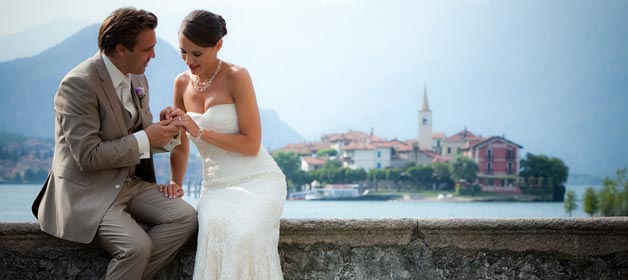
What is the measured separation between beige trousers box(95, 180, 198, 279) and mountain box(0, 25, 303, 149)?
11168cm

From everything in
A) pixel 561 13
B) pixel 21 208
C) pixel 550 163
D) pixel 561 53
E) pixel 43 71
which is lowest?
pixel 21 208

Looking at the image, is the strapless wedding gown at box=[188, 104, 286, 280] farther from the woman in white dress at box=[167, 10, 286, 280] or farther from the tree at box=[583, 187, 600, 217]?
the tree at box=[583, 187, 600, 217]

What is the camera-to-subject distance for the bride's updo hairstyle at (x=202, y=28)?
3.12 meters

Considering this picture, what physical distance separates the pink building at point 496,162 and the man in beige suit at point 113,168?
9490 centimetres

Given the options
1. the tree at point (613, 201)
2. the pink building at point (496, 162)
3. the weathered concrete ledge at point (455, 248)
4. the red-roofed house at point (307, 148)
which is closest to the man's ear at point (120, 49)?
the weathered concrete ledge at point (455, 248)

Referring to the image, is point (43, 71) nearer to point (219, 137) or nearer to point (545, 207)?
point (545, 207)

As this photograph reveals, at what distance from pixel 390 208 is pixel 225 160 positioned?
81.0m

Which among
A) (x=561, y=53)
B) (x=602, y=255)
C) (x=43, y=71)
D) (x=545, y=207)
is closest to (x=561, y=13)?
(x=561, y=53)

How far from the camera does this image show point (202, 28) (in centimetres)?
312

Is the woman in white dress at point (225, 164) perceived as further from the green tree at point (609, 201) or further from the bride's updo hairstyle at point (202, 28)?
the green tree at point (609, 201)

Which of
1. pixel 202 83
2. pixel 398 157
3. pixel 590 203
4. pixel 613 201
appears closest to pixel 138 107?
pixel 202 83

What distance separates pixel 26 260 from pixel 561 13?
669ft

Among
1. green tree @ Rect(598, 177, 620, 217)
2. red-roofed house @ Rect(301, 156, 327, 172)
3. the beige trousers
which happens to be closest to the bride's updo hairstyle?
the beige trousers

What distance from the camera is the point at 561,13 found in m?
192
